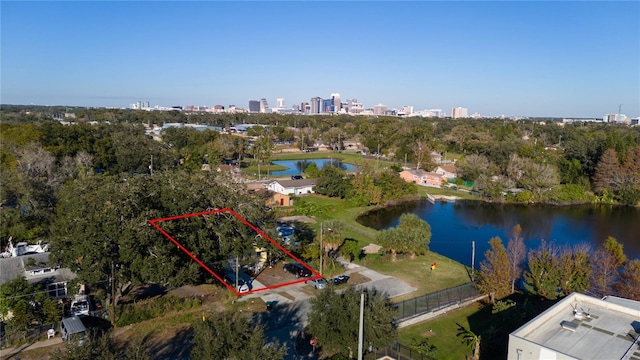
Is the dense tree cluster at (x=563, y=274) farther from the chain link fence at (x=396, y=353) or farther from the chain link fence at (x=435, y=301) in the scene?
the chain link fence at (x=396, y=353)

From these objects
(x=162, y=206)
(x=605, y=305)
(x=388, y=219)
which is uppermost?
(x=162, y=206)

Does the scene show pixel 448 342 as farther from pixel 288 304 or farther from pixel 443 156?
pixel 443 156

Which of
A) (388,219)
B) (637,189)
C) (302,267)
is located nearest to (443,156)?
(637,189)

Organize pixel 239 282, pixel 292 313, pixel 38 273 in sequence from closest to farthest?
pixel 292 313, pixel 38 273, pixel 239 282

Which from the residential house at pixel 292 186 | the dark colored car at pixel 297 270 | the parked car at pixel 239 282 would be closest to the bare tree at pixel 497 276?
the dark colored car at pixel 297 270

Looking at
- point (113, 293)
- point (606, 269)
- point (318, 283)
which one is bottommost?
point (318, 283)

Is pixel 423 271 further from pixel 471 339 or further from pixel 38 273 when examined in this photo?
pixel 38 273

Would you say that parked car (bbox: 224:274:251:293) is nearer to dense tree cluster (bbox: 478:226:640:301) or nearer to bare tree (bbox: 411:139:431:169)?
dense tree cluster (bbox: 478:226:640:301)

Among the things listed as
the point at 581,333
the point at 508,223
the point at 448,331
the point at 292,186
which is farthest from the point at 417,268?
the point at 292,186
